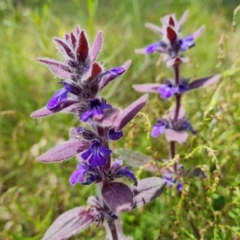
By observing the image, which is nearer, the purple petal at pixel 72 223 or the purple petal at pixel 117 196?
the purple petal at pixel 117 196

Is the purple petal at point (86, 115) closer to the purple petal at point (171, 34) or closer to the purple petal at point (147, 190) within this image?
the purple petal at point (147, 190)

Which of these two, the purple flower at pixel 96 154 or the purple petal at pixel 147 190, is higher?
the purple flower at pixel 96 154

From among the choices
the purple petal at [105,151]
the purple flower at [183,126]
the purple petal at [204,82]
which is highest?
the purple petal at [204,82]

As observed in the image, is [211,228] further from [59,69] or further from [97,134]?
[59,69]

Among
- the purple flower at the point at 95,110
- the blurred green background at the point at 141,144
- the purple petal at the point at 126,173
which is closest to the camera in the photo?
the purple flower at the point at 95,110

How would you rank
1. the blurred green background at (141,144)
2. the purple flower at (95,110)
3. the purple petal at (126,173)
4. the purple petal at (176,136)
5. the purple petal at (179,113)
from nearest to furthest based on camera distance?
the purple flower at (95,110) < the purple petal at (126,173) < the blurred green background at (141,144) < the purple petal at (176,136) < the purple petal at (179,113)

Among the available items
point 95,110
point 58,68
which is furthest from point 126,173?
point 58,68

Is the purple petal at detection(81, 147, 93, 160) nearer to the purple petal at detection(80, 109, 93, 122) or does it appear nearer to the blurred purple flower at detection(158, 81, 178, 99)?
the purple petal at detection(80, 109, 93, 122)

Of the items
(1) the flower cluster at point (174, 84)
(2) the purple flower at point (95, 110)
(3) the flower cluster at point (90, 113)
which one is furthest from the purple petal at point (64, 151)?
(1) the flower cluster at point (174, 84)
